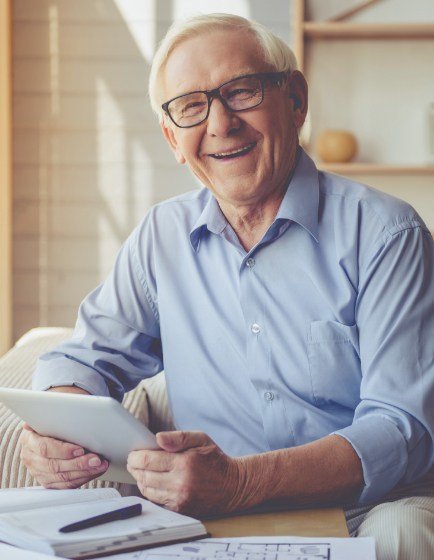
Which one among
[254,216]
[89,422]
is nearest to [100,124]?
[254,216]

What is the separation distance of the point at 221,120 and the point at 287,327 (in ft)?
1.40

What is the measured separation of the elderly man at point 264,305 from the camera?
56.5 inches

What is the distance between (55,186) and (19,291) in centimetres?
63

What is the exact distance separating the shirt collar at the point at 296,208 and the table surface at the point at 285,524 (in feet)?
1.89

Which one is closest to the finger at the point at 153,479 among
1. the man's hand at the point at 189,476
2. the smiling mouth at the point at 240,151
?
the man's hand at the point at 189,476

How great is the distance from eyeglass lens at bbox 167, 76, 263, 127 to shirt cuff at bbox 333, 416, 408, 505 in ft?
2.24

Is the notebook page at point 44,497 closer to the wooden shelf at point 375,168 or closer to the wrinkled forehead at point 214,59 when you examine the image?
the wrinkled forehead at point 214,59

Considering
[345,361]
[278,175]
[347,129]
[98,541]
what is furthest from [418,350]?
[347,129]

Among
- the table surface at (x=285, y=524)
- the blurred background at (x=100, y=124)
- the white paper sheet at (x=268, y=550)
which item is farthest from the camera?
the blurred background at (x=100, y=124)

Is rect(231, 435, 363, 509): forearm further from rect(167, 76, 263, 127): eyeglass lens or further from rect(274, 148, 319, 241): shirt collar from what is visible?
rect(167, 76, 263, 127): eyeglass lens

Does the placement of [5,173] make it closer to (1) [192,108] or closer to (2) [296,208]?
(1) [192,108]

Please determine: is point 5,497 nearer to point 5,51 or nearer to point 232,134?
point 232,134

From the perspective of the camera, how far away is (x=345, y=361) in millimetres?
1600

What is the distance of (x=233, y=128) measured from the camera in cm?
170
